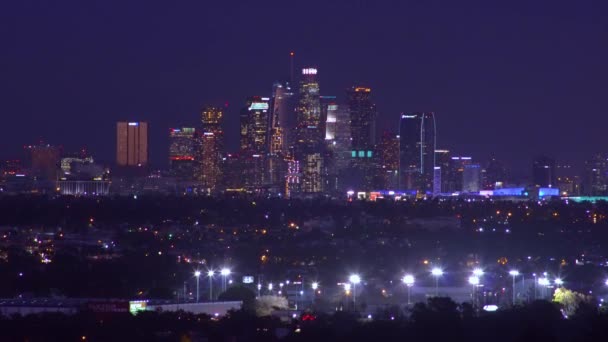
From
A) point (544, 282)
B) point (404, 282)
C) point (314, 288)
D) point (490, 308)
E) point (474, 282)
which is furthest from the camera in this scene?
point (404, 282)

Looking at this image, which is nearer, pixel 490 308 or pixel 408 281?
pixel 490 308

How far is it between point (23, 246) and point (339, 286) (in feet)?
72.2

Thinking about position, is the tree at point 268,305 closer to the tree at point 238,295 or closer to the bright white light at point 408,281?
the tree at point 238,295

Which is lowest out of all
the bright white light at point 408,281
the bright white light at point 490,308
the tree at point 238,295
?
the bright white light at point 490,308

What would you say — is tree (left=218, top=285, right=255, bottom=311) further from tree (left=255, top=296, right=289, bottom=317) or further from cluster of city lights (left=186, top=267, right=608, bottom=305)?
cluster of city lights (left=186, top=267, right=608, bottom=305)

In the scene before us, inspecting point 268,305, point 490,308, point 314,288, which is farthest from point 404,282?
point 268,305

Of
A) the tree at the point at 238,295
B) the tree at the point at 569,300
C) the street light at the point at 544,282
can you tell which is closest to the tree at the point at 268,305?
the tree at the point at 238,295

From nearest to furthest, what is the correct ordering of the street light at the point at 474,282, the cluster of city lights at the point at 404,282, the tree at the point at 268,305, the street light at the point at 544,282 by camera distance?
the tree at the point at 268,305 → the street light at the point at 474,282 → the cluster of city lights at the point at 404,282 → the street light at the point at 544,282

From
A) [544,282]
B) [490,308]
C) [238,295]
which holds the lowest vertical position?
[490,308]

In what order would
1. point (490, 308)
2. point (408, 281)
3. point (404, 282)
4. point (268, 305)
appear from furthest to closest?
point (404, 282)
point (408, 281)
point (490, 308)
point (268, 305)

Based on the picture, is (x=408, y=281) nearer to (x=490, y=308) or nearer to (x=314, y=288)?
(x=314, y=288)

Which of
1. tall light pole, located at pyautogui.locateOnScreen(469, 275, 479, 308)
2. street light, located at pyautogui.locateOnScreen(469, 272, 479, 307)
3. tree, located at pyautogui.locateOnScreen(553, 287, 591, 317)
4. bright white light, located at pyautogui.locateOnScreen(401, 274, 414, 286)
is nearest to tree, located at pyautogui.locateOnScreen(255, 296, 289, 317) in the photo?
tall light pole, located at pyautogui.locateOnScreen(469, 275, 479, 308)

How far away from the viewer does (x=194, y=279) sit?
45.4 m

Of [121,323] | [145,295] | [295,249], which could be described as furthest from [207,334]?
[295,249]
